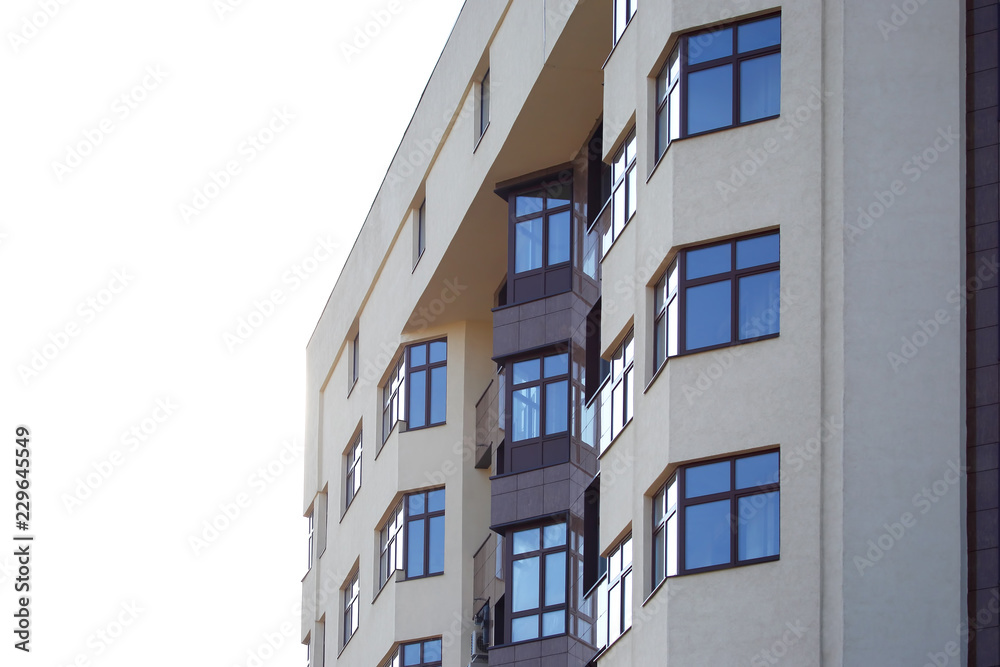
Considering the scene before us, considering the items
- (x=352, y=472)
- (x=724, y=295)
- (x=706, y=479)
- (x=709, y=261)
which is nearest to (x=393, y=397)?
(x=352, y=472)

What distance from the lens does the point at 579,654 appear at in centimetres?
3306

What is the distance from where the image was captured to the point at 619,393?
29.8 meters

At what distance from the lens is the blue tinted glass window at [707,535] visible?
2552cm

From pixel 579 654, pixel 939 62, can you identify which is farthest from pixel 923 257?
pixel 579 654

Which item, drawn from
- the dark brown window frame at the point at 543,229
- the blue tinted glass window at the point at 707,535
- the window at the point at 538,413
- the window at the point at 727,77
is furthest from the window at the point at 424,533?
the window at the point at 727,77

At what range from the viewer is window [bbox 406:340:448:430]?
41.8m

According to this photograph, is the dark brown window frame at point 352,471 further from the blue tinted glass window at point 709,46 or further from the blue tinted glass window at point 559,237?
the blue tinted glass window at point 709,46

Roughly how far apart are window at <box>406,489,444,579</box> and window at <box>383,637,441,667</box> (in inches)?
57.8

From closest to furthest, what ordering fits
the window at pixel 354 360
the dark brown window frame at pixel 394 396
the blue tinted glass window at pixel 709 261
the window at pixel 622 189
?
1. the blue tinted glass window at pixel 709 261
2. the window at pixel 622 189
3. the dark brown window frame at pixel 394 396
4. the window at pixel 354 360

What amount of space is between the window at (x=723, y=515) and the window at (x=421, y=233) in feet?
51.9

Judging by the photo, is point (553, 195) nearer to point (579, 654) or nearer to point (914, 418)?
point (579, 654)

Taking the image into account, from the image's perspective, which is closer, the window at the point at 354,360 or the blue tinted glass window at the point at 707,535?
the blue tinted glass window at the point at 707,535

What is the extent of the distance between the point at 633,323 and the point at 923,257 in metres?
5.02

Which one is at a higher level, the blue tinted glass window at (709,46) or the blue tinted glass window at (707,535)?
the blue tinted glass window at (709,46)
